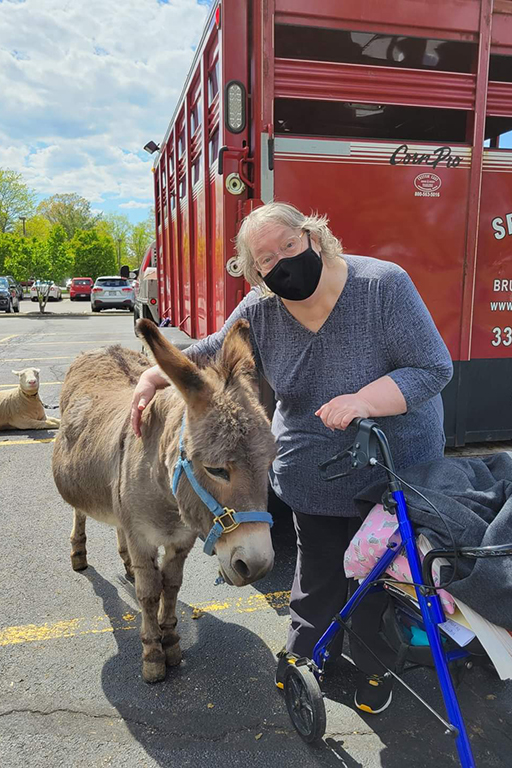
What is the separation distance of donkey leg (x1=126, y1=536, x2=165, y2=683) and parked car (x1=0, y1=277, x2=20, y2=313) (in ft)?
93.8

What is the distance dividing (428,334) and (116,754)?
220 cm

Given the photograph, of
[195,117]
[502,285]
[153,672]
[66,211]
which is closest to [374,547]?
[153,672]

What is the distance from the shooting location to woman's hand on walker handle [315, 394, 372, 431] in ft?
6.55

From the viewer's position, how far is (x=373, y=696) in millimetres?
2568

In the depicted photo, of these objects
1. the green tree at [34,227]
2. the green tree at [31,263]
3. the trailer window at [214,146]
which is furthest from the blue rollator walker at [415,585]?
the green tree at [34,227]

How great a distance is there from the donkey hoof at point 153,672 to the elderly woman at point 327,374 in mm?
606

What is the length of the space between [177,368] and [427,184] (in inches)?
107

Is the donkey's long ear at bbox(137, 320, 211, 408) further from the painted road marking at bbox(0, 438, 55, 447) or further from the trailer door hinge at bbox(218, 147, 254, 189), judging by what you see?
the painted road marking at bbox(0, 438, 55, 447)

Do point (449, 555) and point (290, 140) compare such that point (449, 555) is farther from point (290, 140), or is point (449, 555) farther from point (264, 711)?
point (290, 140)

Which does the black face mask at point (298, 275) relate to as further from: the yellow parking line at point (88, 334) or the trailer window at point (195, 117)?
the yellow parking line at point (88, 334)

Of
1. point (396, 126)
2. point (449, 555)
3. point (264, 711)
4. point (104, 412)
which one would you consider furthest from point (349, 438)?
point (396, 126)

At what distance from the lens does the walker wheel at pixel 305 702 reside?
90.4 inches

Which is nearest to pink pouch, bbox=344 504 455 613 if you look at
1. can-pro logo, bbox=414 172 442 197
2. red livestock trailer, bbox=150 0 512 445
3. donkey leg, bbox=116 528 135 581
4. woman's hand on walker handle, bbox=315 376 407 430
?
woman's hand on walker handle, bbox=315 376 407 430

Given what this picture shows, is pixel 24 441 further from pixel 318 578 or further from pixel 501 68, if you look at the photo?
pixel 501 68
